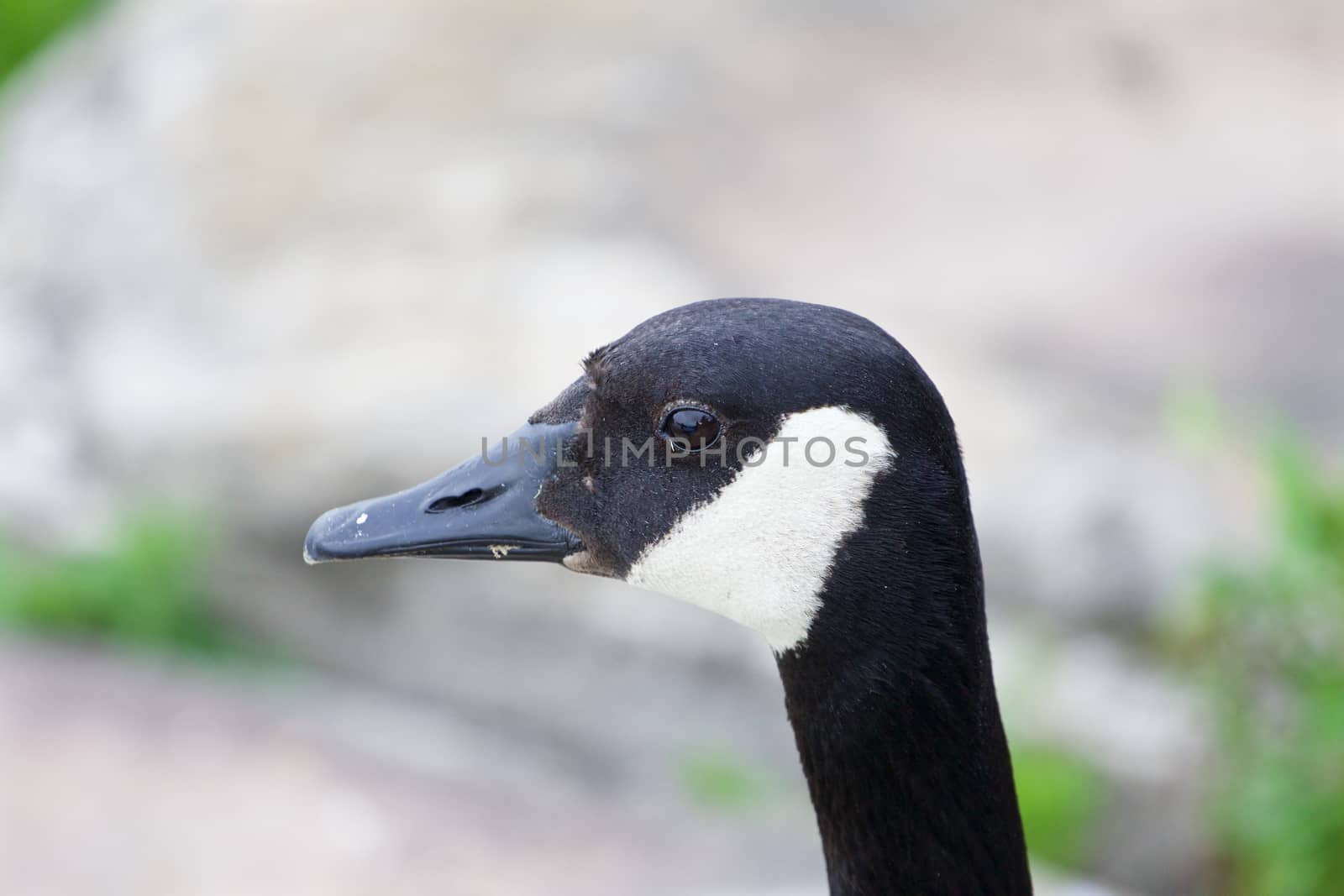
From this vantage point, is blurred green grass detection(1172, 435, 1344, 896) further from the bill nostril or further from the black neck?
the bill nostril

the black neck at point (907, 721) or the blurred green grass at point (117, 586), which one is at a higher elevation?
the blurred green grass at point (117, 586)

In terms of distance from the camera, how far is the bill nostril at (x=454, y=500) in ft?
6.74

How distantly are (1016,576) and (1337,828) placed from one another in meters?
1.10

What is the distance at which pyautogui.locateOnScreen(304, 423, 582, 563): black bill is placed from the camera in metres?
2.02

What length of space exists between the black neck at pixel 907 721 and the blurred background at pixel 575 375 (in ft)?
4.74

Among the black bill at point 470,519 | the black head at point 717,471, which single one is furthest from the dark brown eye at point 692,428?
the black bill at point 470,519

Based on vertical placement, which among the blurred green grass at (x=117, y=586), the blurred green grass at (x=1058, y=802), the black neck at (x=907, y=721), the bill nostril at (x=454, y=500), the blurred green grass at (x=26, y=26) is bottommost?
the black neck at (x=907, y=721)

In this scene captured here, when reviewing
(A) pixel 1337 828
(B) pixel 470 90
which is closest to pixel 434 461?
(B) pixel 470 90

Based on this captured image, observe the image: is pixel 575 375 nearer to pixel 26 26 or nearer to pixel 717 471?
pixel 717 471

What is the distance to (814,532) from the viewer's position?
1.84 meters

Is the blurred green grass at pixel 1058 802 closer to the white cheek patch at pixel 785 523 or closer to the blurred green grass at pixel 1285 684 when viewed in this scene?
the blurred green grass at pixel 1285 684

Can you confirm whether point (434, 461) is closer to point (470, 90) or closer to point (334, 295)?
point (334, 295)

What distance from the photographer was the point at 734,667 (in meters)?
4.75

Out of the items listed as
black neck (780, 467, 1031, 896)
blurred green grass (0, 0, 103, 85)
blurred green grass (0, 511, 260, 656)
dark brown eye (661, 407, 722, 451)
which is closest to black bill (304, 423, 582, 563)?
dark brown eye (661, 407, 722, 451)
